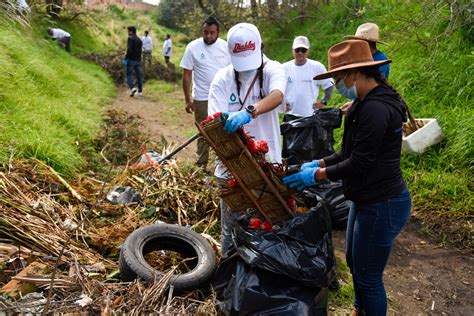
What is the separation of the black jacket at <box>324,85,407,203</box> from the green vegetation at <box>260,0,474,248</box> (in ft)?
8.15

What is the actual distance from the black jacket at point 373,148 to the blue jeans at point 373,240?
0.07m

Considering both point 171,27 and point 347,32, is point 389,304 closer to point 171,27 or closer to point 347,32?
point 347,32

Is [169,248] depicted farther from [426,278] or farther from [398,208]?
[426,278]

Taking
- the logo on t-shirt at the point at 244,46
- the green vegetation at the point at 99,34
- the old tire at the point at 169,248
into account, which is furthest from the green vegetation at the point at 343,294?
the green vegetation at the point at 99,34

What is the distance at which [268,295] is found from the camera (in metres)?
2.37

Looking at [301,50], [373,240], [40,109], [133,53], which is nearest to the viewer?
Result: [373,240]

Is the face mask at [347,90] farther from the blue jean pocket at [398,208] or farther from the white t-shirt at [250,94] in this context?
the blue jean pocket at [398,208]

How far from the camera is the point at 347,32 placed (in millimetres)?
10078

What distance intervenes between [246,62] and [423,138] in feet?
11.4

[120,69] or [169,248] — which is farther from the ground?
[120,69]

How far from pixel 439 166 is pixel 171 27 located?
116 ft

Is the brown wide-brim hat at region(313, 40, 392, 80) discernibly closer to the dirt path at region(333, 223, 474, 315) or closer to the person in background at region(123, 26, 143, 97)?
the dirt path at region(333, 223, 474, 315)

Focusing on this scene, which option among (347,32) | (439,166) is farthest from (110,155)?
(347,32)

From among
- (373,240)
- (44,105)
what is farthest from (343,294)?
(44,105)
